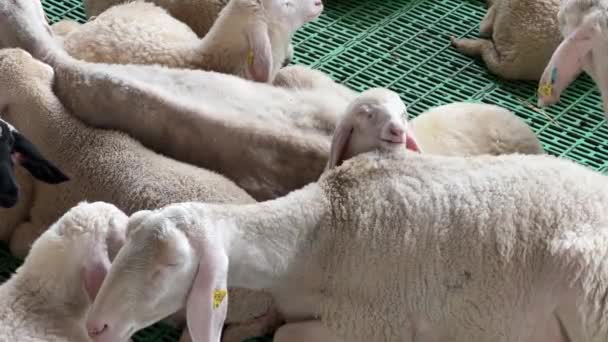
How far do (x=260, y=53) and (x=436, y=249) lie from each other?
146 centimetres

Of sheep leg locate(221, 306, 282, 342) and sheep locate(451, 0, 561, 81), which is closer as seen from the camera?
sheep leg locate(221, 306, 282, 342)

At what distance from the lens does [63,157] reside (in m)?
3.97

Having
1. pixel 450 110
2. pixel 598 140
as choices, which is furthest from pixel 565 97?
pixel 450 110

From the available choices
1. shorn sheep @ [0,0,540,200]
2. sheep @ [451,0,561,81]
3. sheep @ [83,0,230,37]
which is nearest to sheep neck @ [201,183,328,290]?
shorn sheep @ [0,0,540,200]

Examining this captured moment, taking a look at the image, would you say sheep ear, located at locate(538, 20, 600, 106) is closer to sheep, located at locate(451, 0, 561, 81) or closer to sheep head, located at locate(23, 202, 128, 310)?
sheep, located at locate(451, 0, 561, 81)

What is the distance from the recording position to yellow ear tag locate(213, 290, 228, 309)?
9.98ft

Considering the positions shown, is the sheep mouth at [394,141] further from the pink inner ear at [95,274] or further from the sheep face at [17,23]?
the sheep face at [17,23]

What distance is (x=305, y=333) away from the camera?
3.57 meters

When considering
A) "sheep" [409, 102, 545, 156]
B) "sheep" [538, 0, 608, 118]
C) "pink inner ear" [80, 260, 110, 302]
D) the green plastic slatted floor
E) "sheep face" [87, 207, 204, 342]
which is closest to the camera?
"sheep face" [87, 207, 204, 342]

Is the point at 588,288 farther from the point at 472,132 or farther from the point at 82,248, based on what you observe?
the point at 82,248

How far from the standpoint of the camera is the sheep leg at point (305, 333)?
11.6 feet

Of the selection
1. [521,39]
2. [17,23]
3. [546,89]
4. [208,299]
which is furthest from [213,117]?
[521,39]

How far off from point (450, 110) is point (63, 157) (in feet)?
5.30

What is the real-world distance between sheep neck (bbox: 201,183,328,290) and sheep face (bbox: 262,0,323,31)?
1314 mm
